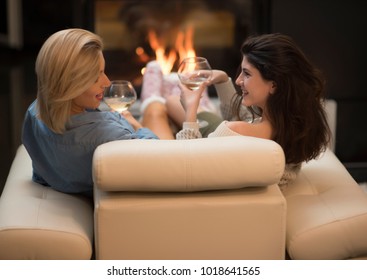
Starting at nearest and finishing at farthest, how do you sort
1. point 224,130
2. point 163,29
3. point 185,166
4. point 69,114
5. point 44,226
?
1. point 185,166
2. point 44,226
3. point 69,114
4. point 224,130
5. point 163,29

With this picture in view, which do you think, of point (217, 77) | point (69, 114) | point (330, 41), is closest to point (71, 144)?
point (69, 114)

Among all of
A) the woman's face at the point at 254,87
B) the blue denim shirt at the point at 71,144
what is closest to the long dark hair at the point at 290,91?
the woman's face at the point at 254,87

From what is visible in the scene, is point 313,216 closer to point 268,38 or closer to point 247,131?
point 247,131

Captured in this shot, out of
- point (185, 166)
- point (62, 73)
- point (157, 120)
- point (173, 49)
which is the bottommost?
point (173, 49)

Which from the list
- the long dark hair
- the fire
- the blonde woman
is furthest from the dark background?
the blonde woman

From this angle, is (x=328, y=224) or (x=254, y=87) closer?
(x=328, y=224)

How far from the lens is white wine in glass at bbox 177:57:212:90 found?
2.56 meters

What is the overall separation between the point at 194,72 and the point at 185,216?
726 mm

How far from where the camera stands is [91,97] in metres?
2.22

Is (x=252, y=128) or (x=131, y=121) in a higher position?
(x=252, y=128)

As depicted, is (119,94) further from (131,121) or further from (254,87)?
(254,87)

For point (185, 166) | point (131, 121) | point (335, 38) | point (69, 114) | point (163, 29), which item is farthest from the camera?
point (163, 29)

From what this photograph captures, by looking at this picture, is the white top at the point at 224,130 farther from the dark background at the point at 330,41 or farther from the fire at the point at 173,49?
the fire at the point at 173,49

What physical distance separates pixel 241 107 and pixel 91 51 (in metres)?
0.82
